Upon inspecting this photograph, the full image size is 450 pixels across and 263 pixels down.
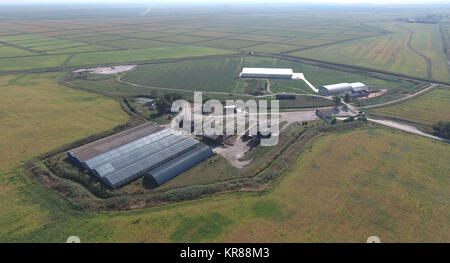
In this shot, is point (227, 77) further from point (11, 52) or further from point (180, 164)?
point (11, 52)

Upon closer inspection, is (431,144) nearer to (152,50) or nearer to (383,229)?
(383,229)

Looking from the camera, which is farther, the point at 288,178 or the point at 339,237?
the point at 288,178

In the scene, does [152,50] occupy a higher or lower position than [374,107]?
higher

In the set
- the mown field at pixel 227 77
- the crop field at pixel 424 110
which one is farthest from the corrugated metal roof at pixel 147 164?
the crop field at pixel 424 110

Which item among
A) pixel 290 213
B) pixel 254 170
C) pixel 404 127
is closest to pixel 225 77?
pixel 404 127

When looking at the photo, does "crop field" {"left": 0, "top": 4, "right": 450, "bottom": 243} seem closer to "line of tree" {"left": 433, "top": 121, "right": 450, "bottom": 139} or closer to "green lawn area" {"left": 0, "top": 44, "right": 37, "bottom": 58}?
"line of tree" {"left": 433, "top": 121, "right": 450, "bottom": 139}

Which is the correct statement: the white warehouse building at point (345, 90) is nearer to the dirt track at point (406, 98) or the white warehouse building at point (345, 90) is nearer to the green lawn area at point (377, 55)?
the dirt track at point (406, 98)

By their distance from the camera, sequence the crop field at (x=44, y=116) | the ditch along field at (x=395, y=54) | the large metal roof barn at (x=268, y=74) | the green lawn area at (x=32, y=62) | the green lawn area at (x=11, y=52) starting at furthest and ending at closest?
the green lawn area at (x=11, y=52) → the green lawn area at (x=32, y=62) → the ditch along field at (x=395, y=54) → the large metal roof barn at (x=268, y=74) → the crop field at (x=44, y=116)

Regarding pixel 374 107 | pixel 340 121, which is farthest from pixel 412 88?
pixel 340 121
